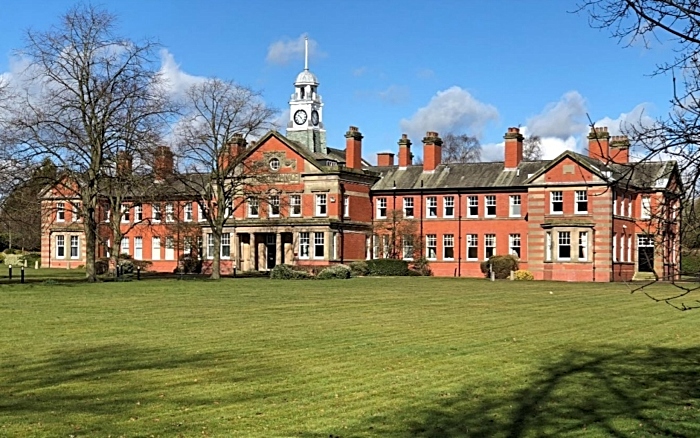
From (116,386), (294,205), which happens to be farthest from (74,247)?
(116,386)

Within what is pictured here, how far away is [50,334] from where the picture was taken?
19.3 meters

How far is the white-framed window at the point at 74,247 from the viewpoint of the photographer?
234ft

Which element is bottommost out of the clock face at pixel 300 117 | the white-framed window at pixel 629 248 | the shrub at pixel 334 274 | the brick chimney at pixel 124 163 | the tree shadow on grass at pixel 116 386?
the tree shadow on grass at pixel 116 386

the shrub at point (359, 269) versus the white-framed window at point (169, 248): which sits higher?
the white-framed window at point (169, 248)

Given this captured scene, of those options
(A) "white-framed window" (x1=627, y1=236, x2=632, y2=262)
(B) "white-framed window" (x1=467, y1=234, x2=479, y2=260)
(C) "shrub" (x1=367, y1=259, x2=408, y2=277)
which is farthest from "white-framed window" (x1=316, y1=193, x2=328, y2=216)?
(A) "white-framed window" (x1=627, y1=236, x2=632, y2=262)

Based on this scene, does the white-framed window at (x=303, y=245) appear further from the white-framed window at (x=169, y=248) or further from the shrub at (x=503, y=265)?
the shrub at (x=503, y=265)

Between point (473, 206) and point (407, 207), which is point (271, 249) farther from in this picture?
point (473, 206)

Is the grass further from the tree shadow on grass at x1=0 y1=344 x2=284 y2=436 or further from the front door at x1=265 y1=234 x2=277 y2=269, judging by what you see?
the front door at x1=265 y1=234 x2=277 y2=269

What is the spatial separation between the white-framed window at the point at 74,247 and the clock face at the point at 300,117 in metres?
19.8

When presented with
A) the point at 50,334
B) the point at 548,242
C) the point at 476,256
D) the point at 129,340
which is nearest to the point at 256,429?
the point at 129,340

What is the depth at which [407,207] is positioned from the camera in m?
63.1

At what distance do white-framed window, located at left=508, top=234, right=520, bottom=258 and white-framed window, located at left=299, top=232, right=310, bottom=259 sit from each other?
13013mm

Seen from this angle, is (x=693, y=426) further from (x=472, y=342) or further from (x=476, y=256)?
(x=476, y=256)

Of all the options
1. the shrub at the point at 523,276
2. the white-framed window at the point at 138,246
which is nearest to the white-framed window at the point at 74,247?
the white-framed window at the point at 138,246
